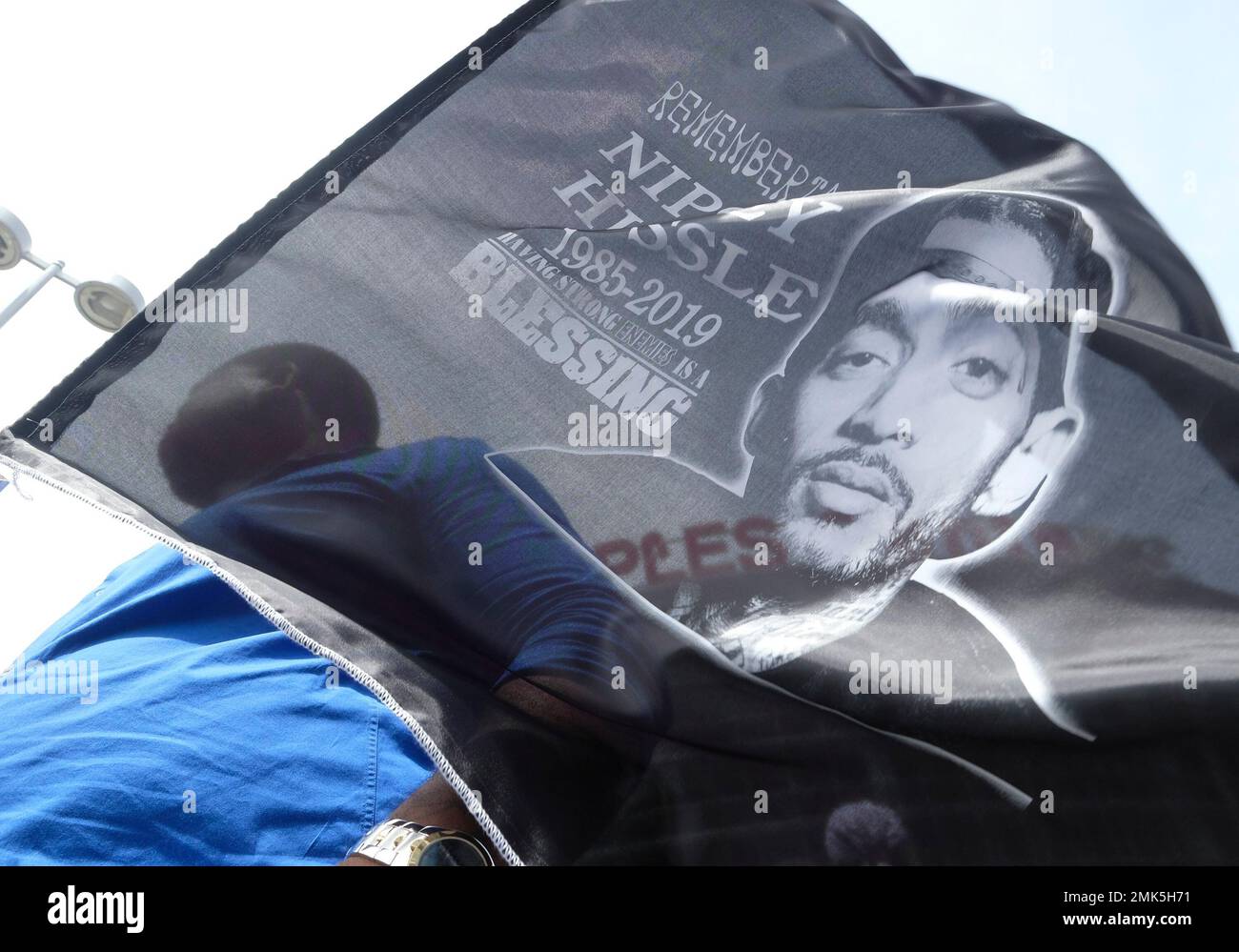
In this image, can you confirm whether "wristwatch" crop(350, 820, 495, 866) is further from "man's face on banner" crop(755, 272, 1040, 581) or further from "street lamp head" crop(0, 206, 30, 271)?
"street lamp head" crop(0, 206, 30, 271)

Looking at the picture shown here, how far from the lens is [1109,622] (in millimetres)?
3416

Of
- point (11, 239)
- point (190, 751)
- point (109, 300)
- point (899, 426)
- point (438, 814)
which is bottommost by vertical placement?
point (438, 814)

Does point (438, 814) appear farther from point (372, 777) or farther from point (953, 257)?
point (953, 257)

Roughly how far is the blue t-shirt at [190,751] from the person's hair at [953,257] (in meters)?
2.37

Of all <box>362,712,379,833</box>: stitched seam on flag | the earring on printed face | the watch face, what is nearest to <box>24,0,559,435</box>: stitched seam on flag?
the watch face

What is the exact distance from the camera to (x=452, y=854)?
3.23 metres

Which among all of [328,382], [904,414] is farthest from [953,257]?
[328,382]

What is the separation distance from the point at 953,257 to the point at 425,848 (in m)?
2.71

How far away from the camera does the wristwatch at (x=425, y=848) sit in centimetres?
320

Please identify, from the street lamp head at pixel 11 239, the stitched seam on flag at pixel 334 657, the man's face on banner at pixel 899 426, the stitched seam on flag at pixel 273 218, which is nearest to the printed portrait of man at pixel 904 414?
the man's face on banner at pixel 899 426

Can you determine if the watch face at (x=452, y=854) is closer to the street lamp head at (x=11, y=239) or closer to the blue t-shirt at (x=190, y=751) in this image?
the blue t-shirt at (x=190, y=751)

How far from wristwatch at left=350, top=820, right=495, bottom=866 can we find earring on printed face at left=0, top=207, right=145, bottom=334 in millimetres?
4305

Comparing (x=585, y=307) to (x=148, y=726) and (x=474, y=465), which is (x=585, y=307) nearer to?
(x=474, y=465)
